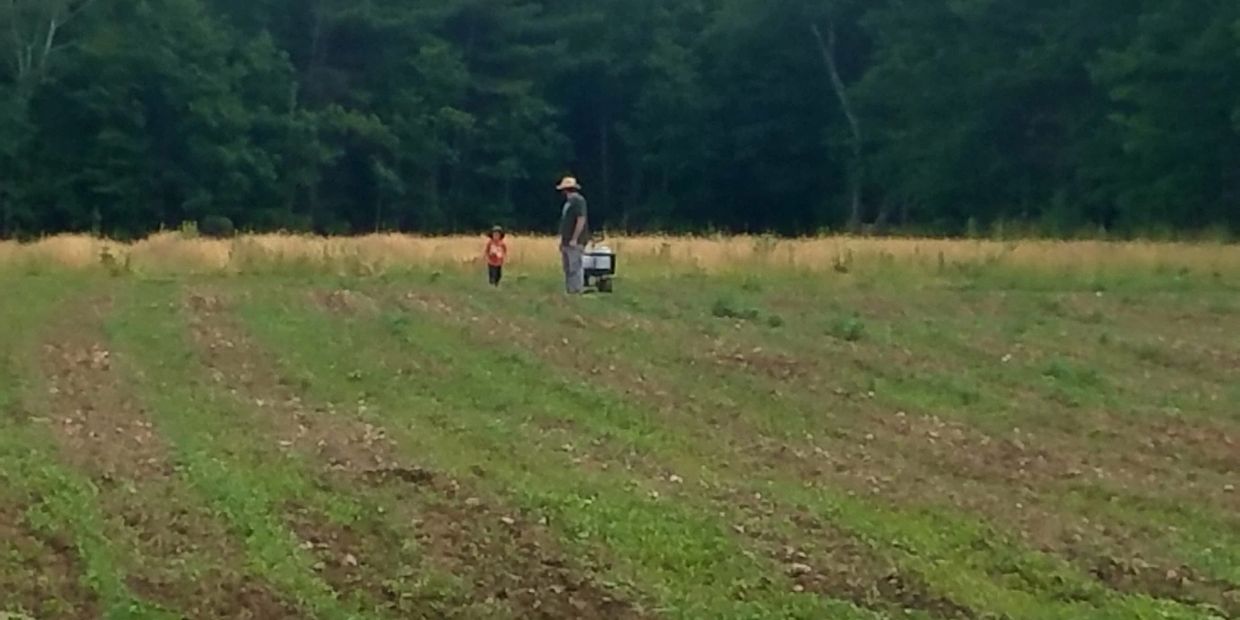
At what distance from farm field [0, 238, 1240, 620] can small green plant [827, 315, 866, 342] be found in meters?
0.05

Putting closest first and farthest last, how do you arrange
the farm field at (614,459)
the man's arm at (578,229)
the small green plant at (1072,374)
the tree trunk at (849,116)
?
the farm field at (614,459), the small green plant at (1072,374), the man's arm at (578,229), the tree trunk at (849,116)

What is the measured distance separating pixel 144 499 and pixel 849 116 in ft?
173

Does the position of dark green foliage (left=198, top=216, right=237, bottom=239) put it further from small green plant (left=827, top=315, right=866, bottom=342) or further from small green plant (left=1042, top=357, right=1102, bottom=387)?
small green plant (left=1042, top=357, right=1102, bottom=387)

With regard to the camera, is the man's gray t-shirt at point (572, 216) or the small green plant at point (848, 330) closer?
the small green plant at point (848, 330)

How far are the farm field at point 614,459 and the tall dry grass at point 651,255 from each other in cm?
622

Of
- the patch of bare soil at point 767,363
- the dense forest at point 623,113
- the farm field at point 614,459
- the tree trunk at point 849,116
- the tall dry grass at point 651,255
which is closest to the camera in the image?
the farm field at point 614,459

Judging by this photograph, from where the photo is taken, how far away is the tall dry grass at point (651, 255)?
29.3m

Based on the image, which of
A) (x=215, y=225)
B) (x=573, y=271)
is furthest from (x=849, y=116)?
(x=573, y=271)

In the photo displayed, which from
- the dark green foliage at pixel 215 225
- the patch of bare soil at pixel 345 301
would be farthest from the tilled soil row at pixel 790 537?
the dark green foliage at pixel 215 225

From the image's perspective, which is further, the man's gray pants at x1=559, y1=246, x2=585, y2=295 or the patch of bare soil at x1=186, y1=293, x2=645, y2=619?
the man's gray pants at x1=559, y1=246, x2=585, y2=295

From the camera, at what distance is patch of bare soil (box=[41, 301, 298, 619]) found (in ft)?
28.2

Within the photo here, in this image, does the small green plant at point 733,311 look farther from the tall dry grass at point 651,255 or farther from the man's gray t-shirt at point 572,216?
the tall dry grass at point 651,255

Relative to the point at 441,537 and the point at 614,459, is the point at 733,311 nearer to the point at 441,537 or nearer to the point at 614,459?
the point at 614,459

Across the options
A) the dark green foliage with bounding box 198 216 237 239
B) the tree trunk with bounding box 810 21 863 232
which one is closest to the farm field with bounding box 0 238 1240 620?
the dark green foliage with bounding box 198 216 237 239
